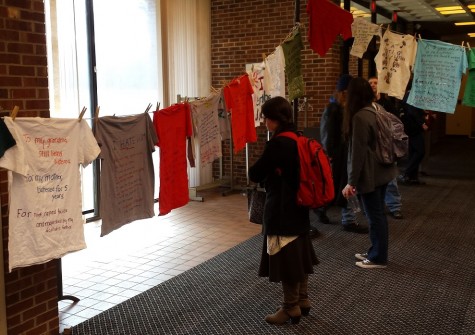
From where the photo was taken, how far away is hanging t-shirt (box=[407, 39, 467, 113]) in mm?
5988

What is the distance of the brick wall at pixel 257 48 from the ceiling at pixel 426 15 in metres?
1.41

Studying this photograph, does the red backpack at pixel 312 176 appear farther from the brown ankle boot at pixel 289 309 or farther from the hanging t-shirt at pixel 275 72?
the hanging t-shirt at pixel 275 72

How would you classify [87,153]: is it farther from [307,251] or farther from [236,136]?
[236,136]

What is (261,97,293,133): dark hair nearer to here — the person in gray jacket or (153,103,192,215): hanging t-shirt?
(153,103,192,215): hanging t-shirt

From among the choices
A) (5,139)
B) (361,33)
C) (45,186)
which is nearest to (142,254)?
(45,186)

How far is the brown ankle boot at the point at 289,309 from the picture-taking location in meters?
3.25

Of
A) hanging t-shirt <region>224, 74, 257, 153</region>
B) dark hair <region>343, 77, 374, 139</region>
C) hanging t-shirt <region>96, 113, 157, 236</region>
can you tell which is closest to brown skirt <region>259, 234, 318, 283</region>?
hanging t-shirt <region>96, 113, 157, 236</region>

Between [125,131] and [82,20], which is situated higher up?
[82,20]

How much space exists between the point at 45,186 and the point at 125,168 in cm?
70

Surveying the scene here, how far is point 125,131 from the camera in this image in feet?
11.4

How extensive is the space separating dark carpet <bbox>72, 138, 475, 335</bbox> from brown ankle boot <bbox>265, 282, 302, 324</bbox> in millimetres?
50

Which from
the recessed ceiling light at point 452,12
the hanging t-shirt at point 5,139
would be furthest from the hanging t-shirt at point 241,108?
the recessed ceiling light at point 452,12

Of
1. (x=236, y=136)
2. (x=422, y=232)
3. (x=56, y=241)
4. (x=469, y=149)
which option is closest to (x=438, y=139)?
(x=469, y=149)

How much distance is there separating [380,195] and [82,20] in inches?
164
